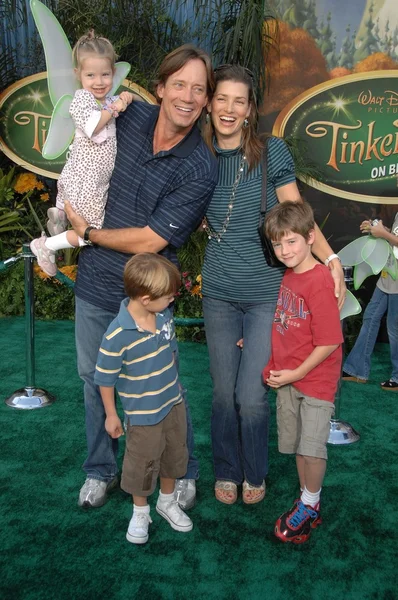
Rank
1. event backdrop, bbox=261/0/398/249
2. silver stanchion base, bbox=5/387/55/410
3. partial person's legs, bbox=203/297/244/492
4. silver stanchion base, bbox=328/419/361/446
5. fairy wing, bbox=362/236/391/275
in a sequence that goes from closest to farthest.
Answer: partial person's legs, bbox=203/297/244/492
fairy wing, bbox=362/236/391/275
silver stanchion base, bbox=328/419/361/446
silver stanchion base, bbox=5/387/55/410
event backdrop, bbox=261/0/398/249

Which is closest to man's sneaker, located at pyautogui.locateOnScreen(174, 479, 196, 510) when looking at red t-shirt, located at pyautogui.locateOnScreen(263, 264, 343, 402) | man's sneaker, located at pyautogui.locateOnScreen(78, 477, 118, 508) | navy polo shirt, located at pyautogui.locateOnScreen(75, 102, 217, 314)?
man's sneaker, located at pyautogui.locateOnScreen(78, 477, 118, 508)

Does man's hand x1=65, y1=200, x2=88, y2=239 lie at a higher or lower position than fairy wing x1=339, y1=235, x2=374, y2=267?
higher

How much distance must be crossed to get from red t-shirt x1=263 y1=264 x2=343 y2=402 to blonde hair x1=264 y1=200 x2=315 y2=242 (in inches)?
7.5

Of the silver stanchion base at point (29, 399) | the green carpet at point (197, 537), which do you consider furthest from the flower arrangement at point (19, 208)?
the green carpet at point (197, 537)

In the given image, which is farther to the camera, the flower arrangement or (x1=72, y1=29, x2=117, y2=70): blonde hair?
the flower arrangement

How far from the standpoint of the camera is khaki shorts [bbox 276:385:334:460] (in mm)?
2742

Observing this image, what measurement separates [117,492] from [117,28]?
5272 millimetres

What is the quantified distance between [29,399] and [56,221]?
165cm

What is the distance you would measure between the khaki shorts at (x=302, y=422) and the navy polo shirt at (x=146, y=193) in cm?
82

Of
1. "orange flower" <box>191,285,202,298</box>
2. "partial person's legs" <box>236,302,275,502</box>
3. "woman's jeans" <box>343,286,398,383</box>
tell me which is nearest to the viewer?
"partial person's legs" <box>236,302,275,502</box>

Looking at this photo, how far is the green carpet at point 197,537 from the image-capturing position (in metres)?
2.54

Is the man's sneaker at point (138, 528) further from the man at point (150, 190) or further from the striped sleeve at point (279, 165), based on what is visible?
the striped sleeve at point (279, 165)

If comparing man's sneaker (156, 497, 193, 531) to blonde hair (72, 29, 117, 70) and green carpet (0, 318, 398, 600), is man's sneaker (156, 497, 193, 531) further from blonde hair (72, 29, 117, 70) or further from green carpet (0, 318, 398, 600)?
blonde hair (72, 29, 117, 70)

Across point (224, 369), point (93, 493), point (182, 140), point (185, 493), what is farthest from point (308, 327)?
point (93, 493)
